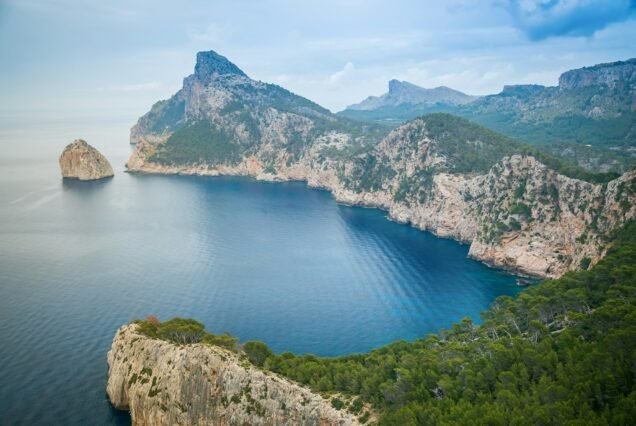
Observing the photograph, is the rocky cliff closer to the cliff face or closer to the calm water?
the calm water

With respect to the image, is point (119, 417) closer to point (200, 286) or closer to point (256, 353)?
point (256, 353)

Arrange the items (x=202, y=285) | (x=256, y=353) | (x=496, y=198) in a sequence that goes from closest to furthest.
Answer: (x=256, y=353)
(x=202, y=285)
(x=496, y=198)

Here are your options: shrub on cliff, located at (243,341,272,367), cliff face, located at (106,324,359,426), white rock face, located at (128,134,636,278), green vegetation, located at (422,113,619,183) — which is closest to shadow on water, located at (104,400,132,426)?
cliff face, located at (106,324,359,426)

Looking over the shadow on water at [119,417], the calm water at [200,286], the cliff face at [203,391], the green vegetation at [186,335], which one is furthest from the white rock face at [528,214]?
the shadow on water at [119,417]

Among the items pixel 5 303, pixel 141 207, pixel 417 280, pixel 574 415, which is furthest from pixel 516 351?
pixel 141 207

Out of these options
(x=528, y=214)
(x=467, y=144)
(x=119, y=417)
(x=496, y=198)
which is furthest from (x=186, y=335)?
(x=467, y=144)

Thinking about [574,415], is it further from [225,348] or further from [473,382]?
[225,348]
